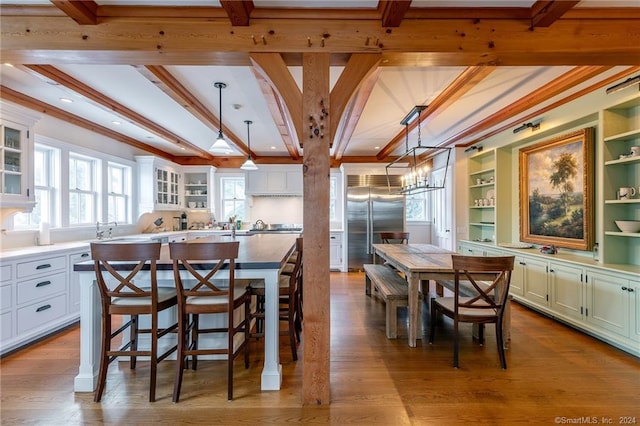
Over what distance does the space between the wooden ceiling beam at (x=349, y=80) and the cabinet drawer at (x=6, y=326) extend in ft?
10.9

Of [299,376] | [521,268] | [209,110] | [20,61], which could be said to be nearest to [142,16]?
[20,61]

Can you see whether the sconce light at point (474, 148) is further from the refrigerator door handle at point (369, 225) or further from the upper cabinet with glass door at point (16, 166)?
the upper cabinet with glass door at point (16, 166)

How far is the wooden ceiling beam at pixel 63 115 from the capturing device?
3.22 metres

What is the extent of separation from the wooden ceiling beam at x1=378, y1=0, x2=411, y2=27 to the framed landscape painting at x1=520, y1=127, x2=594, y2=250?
2863mm

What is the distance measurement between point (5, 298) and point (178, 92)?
2499 millimetres

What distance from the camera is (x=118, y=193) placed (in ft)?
16.8

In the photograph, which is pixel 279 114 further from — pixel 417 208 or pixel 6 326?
pixel 417 208

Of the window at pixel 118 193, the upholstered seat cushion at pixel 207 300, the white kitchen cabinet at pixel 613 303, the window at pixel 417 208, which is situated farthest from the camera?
the window at pixel 417 208

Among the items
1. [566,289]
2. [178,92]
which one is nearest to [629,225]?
[566,289]

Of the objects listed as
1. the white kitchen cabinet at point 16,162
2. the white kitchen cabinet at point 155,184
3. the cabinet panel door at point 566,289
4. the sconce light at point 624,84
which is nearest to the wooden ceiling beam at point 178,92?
the white kitchen cabinet at point 16,162

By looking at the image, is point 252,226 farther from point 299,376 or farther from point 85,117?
point 299,376

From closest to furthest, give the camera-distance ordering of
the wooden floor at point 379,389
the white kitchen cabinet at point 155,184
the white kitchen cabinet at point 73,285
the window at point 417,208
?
the wooden floor at point 379,389 < the white kitchen cabinet at point 73,285 < the white kitchen cabinet at point 155,184 < the window at point 417,208

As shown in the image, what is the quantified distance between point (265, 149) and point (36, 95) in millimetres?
3492

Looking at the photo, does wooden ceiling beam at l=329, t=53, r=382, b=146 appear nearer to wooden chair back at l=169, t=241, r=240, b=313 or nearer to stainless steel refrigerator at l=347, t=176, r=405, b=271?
wooden chair back at l=169, t=241, r=240, b=313
